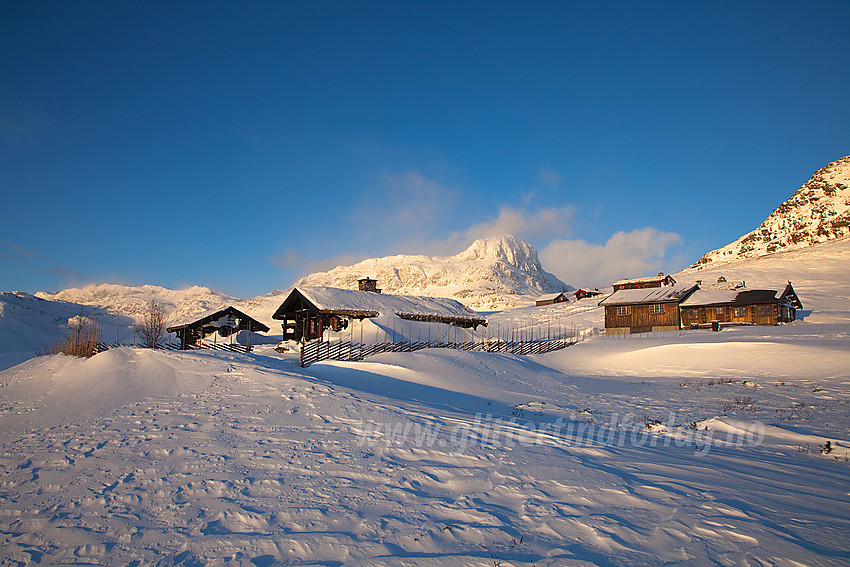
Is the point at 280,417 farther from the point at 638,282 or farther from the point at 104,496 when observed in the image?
the point at 638,282

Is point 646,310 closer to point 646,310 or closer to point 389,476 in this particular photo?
point 646,310

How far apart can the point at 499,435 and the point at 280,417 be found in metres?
4.58

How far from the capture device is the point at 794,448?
8.20 meters

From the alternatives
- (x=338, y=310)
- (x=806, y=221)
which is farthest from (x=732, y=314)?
(x=806, y=221)

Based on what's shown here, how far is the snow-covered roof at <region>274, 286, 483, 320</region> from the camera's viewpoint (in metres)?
31.6

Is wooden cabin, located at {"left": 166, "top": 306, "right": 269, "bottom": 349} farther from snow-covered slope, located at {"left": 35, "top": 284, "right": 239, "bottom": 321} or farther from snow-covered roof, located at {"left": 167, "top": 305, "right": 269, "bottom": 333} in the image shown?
snow-covered slope, located at {"left": 35, "top": 284, "right": 239, "bottom": 321}

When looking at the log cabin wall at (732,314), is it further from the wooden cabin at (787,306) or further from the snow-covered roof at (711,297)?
the wooden cabin at (787,306)

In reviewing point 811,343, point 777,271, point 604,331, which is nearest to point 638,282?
point 777,271

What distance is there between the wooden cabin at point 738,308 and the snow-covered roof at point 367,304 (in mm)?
23386

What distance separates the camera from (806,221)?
333 ft

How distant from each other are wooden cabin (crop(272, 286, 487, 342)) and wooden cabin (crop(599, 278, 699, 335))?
17695 mm

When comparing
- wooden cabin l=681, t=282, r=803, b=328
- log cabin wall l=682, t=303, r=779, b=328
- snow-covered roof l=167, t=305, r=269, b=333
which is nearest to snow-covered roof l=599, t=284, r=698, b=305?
wooden cabin l=681, t=282, r=803, b=328

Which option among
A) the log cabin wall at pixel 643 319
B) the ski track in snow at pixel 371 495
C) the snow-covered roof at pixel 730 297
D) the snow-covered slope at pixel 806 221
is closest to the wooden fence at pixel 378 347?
the log cabin wall at pixel 643 319

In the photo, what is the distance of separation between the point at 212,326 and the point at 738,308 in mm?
50139
